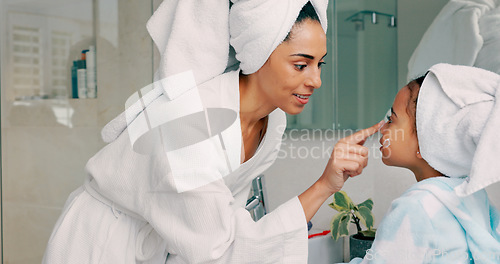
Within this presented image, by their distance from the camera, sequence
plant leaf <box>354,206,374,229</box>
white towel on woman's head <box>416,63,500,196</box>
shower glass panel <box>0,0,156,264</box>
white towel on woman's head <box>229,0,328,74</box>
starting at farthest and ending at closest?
shower glass panel <box>0,0,156,264</box> → plant leaf <box>354,206,374,229</box> → white towel on woman's head <box>229,0,328,74</box> → white towel on woman's head <box>416,63,500,196</box>

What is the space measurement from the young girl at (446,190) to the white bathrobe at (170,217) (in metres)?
0.21

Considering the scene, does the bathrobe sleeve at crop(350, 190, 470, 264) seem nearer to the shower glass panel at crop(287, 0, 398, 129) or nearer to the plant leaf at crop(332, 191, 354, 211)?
the plant leaf at crop(332, 191, 354, 211)

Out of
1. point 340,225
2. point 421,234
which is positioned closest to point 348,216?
point 340,225

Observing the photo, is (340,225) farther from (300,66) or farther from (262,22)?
(262,22)

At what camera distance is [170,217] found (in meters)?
0.85

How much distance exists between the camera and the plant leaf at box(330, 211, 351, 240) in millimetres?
1314

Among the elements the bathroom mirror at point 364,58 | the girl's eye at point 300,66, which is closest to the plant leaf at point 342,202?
the bathroom mirror at point 364,58

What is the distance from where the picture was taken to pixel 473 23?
1201mm

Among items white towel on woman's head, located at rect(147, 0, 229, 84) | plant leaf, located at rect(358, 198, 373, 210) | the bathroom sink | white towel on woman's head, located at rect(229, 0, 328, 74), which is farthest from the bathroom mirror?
white towel on woman's head, located at rect(147, 0, 229, 84)

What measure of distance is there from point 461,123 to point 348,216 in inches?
20.9

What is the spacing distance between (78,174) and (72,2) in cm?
62

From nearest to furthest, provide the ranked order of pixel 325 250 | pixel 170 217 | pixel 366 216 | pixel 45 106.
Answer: pixel 170 217, pixel 366 216, pixel 325 250, pixel 45 106

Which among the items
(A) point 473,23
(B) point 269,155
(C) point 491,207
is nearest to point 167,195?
(B) point 269,155

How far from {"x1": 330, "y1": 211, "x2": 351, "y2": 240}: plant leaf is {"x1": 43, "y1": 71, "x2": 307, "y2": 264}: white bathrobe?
320 mm
